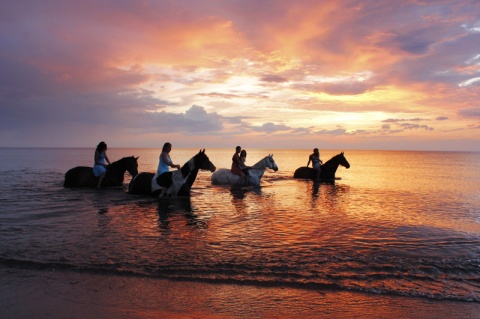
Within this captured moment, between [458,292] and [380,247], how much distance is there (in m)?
2.48

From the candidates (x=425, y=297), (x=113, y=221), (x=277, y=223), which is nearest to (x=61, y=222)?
(x=113, y=221)

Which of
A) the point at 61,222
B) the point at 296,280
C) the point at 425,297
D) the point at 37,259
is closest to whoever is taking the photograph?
the point at 425,297

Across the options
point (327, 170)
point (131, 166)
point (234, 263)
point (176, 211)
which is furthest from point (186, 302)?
point (327, 170)

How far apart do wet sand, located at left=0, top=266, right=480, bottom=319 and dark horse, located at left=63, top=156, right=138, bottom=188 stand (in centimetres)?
1182

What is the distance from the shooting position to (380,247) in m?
7.68

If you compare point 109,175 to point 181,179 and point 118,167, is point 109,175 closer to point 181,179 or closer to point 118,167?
point 118,167

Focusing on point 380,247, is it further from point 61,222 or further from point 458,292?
point 61,222

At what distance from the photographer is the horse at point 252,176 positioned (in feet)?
65.3

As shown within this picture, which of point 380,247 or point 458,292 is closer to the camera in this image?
point 458,292

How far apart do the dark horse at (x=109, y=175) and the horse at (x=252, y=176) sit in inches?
235

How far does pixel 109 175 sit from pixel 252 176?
26.8ft

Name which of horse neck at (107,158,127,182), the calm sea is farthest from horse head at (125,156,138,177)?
the calm sea

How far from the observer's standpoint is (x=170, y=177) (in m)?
14.2

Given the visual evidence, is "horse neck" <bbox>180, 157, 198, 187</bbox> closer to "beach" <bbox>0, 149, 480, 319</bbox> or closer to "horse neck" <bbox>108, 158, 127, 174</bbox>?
"beach" <bbox>0, 149, 480, 319</bbox>
